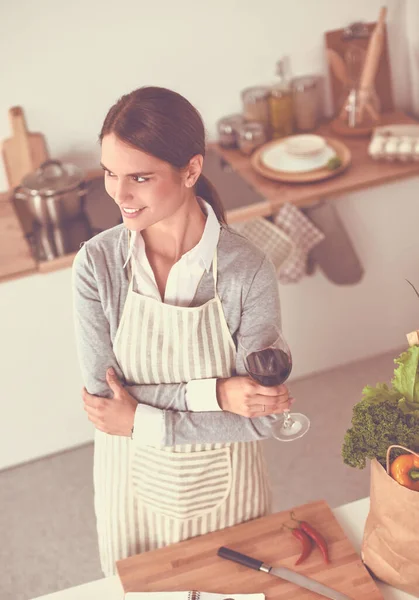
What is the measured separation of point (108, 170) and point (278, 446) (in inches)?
74.1

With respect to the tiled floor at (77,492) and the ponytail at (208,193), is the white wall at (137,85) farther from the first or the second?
the ponytail at (208,193)

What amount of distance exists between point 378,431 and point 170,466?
51cm

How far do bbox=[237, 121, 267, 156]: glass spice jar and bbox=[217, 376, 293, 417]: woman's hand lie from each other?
1731 millimetres

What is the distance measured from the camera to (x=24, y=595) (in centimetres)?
253

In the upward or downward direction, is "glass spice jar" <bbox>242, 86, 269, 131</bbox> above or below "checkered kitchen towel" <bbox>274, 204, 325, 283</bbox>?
above

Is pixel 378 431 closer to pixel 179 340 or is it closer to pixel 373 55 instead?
pixel 179 340

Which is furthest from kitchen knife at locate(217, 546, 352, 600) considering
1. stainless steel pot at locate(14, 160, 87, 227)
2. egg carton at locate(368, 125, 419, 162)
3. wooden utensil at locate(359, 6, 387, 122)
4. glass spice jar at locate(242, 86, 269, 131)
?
wooden utensil at locate(359, 6, 387, 122)

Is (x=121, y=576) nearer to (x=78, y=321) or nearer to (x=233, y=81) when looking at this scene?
(x=78, y=321)

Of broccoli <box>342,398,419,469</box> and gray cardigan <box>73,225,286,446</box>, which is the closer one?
broccoli <box>342,398,419,469</box>

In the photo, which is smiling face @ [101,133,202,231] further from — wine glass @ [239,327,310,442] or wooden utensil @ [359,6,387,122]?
wooden utensil @ [359,6,387,122]

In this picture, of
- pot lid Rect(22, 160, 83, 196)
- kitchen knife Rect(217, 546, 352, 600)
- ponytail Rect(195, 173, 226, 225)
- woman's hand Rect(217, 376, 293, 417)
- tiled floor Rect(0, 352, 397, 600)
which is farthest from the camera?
pot lid Rect(22, 160, 83, 196)

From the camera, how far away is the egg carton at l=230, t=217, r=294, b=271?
2756 millimetres

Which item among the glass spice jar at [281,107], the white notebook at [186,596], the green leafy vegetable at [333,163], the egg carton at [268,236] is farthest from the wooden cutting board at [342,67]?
the white notebook at [186,596]

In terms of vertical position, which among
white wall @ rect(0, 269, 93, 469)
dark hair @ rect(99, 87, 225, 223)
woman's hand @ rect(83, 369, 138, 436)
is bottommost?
white wall @ rect(0, 269, 93, 469)
